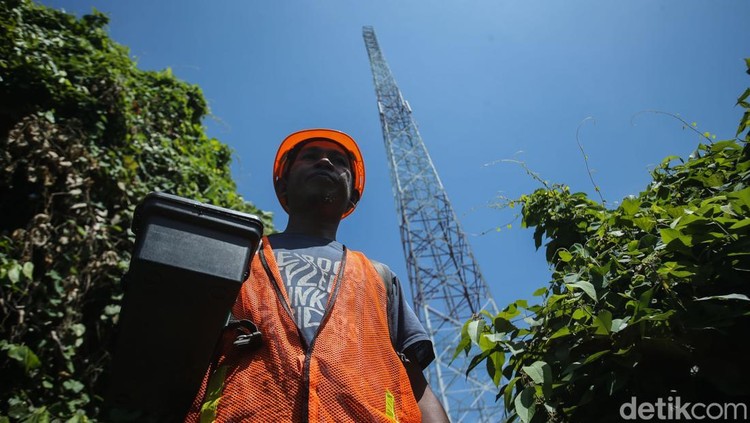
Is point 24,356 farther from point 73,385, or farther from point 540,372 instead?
point 540,372

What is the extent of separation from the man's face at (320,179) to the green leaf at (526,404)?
112 cm

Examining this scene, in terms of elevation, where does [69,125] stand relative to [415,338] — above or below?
above

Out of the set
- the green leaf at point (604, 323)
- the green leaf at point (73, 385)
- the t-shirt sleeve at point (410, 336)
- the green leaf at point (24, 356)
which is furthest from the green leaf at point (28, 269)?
the green leaf at point (604, 323)

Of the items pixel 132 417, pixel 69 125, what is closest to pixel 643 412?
pixel 132 417

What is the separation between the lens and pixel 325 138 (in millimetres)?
2322

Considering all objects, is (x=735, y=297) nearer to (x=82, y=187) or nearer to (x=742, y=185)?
(x=742, y=185)

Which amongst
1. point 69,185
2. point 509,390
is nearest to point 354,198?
point 509,390

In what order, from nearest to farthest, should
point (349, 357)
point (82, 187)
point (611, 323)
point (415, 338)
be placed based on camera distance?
point (611, 323)
point (349, 357)
point (415, 338)
point (82, 187)

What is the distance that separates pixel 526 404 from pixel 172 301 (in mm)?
891

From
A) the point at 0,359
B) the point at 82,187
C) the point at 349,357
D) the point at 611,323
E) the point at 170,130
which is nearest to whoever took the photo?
the point at 611,323

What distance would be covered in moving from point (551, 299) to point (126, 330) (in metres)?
1.09

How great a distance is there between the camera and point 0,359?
256cm

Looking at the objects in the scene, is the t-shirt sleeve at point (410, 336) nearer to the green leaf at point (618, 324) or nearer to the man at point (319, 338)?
the man at point (319, 338)

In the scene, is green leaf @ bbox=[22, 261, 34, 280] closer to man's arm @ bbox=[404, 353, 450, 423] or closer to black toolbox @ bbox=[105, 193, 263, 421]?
black toolbox @ bbox=[105, 193, 263, 421]
